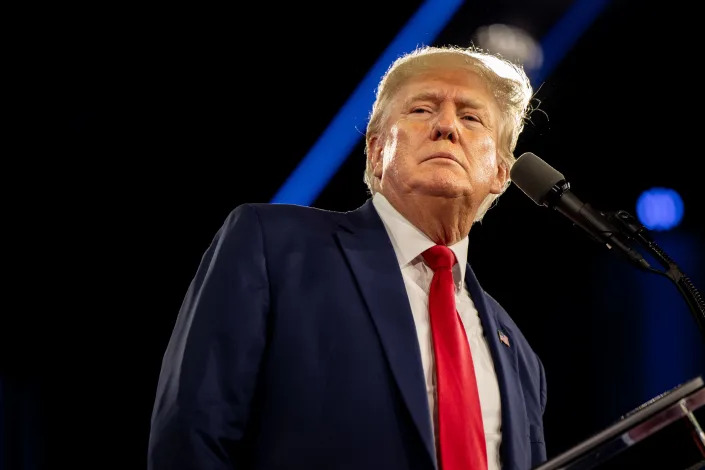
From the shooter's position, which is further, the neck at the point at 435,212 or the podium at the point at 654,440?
the neck at the point at 435,212

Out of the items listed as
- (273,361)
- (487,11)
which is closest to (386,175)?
(273,361)

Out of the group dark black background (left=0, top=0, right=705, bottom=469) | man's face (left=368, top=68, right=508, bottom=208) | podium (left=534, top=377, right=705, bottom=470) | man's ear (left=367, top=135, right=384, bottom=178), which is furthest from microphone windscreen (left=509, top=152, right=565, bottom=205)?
dark black background (left=0, top=0, right=705, bottom=469)

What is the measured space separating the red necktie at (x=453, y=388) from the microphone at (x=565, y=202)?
254mm

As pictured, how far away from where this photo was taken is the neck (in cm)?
175

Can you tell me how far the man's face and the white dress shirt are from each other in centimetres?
9

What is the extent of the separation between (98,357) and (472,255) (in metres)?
1.49

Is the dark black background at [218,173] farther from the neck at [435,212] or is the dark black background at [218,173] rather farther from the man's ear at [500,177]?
the neck at [435,212]

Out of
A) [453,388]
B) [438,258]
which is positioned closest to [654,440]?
[453,388]

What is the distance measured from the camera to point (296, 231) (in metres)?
1.55

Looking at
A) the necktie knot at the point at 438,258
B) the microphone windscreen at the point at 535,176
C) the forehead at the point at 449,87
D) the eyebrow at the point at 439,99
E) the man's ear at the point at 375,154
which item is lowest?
the necktie knot at the point at 438,258

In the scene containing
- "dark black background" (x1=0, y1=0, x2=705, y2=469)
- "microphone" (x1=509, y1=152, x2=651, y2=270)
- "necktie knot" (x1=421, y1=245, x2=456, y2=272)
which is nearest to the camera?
"microphone" (x1=509, y1=152, x2=651, y2=270)

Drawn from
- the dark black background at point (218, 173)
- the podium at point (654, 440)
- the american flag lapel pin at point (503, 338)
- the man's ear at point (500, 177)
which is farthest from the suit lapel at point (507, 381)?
the dark black background at point (218, 173)

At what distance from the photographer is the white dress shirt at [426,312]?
1543 millimetres

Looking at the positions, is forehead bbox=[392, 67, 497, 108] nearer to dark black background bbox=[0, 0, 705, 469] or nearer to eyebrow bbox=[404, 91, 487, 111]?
eyebrow bbox=[404, 91, 487, 111]
